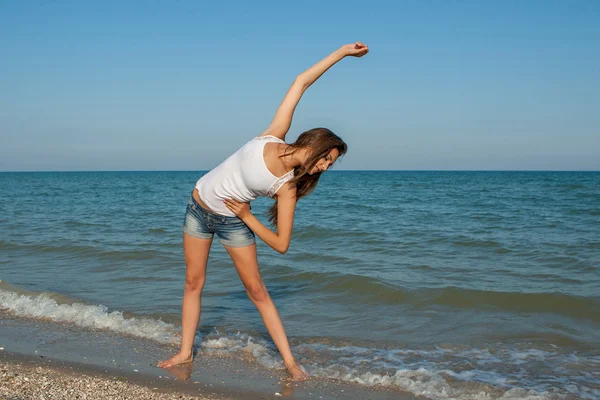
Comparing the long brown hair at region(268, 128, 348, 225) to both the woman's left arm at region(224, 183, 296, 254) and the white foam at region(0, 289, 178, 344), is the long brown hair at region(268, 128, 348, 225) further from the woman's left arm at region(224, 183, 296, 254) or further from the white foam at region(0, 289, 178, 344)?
the white foam at region(0, 289, 178, 344)

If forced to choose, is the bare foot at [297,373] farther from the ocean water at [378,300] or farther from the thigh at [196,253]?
the thigh at [196,253]

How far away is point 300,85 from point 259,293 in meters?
1.48

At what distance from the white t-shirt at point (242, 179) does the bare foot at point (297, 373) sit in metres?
1.28

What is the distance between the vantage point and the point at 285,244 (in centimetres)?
Answer: 368

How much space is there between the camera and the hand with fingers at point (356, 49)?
3.79 m

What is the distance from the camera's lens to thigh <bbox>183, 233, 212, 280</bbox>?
13.4 feet

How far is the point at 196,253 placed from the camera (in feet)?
13.6

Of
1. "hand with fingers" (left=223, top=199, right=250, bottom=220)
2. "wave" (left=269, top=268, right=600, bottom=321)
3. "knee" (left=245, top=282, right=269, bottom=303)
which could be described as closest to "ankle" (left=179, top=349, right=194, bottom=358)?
"knee" (left=245, top=282, right=269, bottom=303)

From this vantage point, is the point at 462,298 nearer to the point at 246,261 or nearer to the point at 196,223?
the point at 246,261

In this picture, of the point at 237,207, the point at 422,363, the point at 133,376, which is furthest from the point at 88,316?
the point at 422,363

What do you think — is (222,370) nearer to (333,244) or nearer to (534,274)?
(534,274)

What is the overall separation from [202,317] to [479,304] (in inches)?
126

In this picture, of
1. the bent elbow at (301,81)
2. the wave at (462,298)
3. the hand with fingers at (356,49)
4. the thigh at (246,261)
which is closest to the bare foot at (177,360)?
the thigh at (246,261)

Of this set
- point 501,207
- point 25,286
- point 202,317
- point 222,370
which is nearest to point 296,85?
point 222,370
